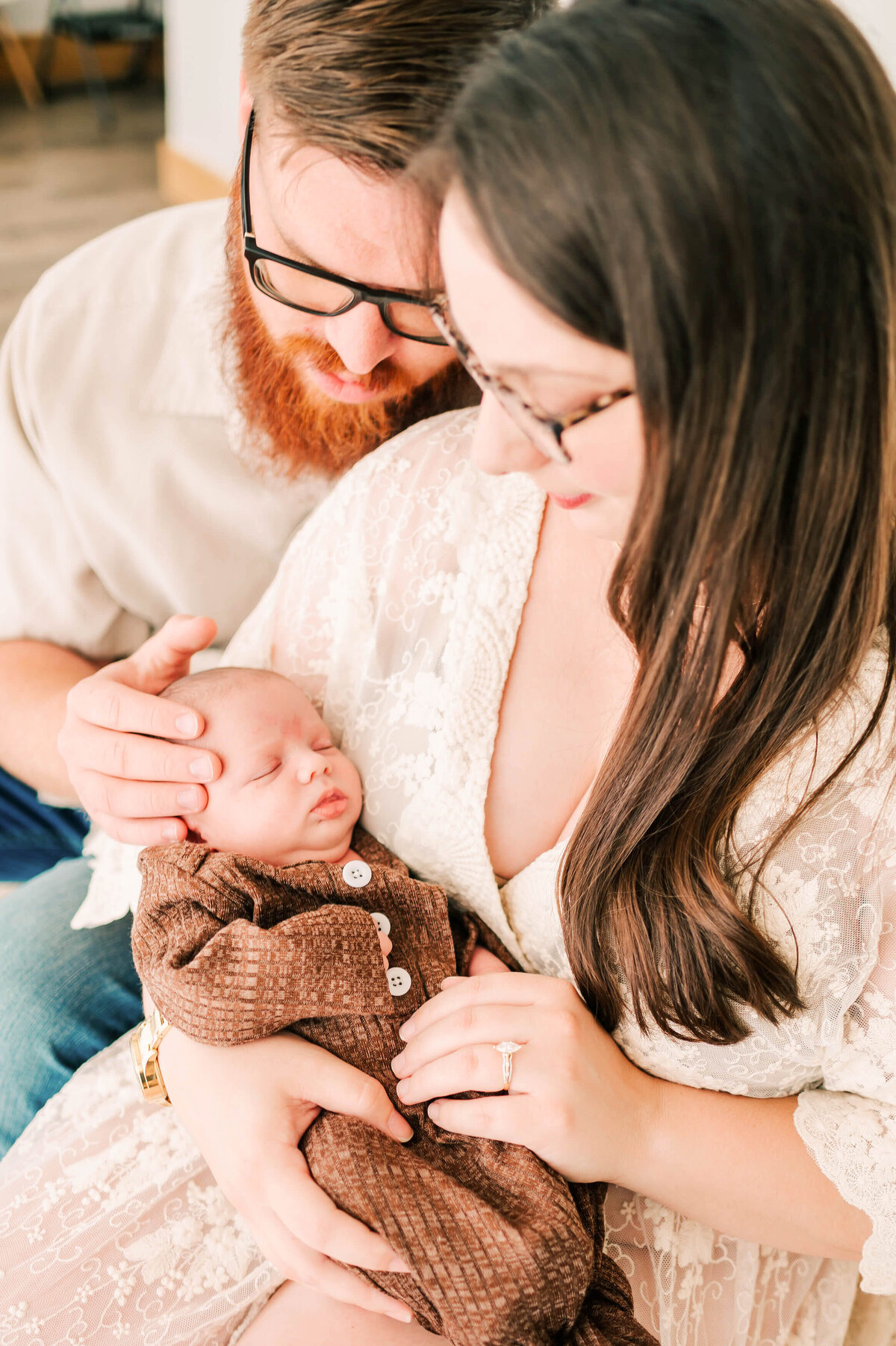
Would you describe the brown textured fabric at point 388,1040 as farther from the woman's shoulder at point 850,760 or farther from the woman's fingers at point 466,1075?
the woman's shoulder at point 850,760

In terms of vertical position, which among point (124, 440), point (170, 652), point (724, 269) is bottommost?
point (170, 652)

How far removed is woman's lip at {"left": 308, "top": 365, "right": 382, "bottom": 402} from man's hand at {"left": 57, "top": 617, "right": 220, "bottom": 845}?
36 centimetres

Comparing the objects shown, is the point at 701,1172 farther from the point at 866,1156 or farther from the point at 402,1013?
the point at 402,1013

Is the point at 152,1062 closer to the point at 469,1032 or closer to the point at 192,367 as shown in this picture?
the point at 469,1032

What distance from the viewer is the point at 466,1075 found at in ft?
3.52

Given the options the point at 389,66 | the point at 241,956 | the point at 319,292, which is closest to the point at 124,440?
the point at 319,292

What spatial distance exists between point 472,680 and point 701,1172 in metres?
0.58

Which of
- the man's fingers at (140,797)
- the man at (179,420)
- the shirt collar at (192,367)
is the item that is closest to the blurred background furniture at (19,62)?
the man at (179,420)

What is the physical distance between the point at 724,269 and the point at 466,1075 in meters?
0.82

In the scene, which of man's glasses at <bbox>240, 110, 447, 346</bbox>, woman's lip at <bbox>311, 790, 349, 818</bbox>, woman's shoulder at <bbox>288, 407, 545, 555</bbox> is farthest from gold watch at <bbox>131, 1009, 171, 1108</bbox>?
man's glasses at <bbox>240, 110, 447, 346</bbox>

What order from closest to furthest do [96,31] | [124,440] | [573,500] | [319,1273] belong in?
[573,500] → [319,1273] → [124,440] → [96,31]

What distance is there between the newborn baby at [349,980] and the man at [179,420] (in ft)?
0.30

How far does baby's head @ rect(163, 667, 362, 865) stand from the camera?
1.23 m

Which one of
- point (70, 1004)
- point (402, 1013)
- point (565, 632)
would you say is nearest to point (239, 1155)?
point (402, 1013)
